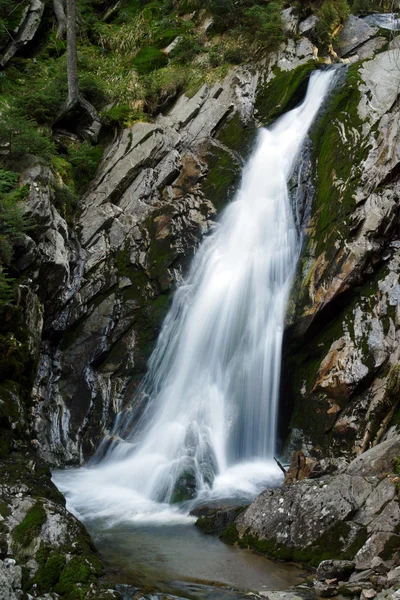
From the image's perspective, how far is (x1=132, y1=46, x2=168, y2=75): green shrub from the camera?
1845 cm

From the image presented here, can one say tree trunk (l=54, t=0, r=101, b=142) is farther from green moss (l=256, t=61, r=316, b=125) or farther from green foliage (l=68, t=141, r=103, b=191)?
green moss (l=256, t=61, r=316, b=125)

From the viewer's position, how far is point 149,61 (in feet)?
61.3

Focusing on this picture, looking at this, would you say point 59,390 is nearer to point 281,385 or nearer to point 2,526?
point 281,385

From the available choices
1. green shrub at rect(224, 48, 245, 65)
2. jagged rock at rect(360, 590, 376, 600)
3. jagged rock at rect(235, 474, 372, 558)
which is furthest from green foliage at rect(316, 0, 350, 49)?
jagged rock at rect(360, 590, 376, 600)

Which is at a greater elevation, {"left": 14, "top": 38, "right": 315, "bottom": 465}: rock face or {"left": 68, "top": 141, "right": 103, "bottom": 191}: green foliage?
{"left": 68, "top": 141, "right": 103, "bottom": 191}: green foliage

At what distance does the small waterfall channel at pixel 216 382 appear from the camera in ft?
29.6

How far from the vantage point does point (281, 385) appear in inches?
432

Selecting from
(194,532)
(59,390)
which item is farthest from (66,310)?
(194,532)

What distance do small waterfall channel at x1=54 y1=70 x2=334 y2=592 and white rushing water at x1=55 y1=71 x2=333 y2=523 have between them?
0.02 metres

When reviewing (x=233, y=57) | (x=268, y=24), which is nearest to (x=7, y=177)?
(x=233, y=57)

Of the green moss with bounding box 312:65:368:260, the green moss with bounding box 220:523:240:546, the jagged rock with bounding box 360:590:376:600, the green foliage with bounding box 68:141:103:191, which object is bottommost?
the jagged rock with bounding box 360:590:376:600

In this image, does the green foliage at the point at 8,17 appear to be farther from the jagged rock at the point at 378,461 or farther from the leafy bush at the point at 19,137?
the jagged rock at the point at 378,461

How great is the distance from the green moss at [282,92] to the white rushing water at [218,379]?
5.41 ft

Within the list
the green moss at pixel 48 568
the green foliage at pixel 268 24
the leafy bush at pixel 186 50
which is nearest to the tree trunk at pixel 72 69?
the leafy bush at pixel 186 50
